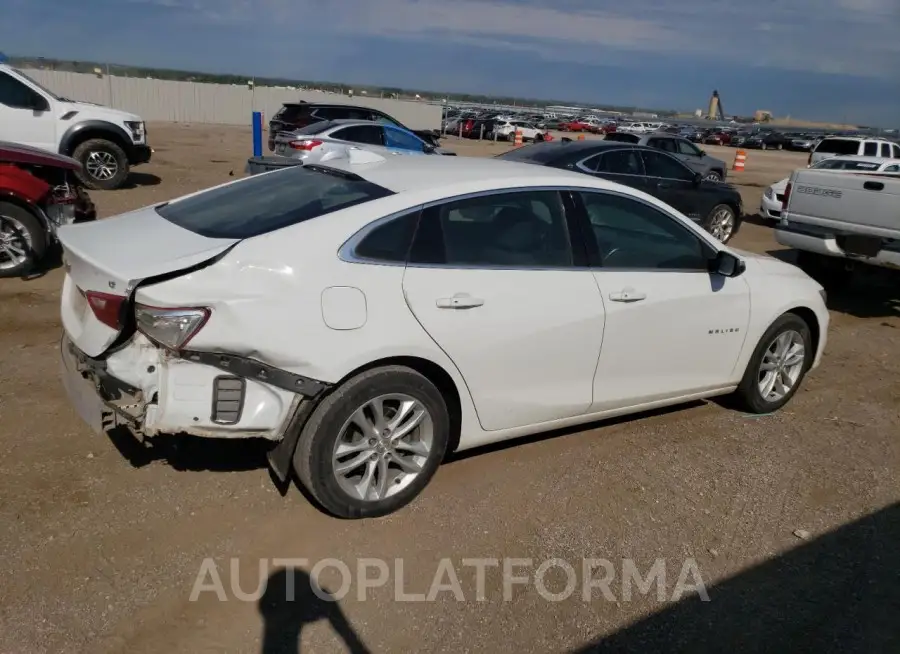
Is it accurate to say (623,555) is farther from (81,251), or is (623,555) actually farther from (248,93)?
(248,93)

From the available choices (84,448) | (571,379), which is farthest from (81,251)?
(571,379)

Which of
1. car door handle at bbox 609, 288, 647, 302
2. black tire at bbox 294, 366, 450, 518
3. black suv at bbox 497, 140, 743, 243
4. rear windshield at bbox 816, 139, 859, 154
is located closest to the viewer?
black tire at bbox 294, 366, 450, 518

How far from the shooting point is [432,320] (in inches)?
134

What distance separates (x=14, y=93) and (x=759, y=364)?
1241 cm

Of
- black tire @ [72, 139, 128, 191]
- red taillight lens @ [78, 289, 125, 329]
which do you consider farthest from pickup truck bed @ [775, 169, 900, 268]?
black tire @ [72, 139, 128, 191]

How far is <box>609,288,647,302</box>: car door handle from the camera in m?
3.98

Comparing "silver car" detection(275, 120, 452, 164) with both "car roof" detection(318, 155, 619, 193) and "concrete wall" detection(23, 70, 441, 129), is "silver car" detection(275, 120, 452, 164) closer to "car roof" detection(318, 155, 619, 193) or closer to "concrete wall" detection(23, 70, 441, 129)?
"car roof" detection(318, 155, 619, 193)

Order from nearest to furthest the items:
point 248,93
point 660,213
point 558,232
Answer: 1. point 558,232
2. point 660,213
3. point 248,93

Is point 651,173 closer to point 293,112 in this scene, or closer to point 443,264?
point 443,264

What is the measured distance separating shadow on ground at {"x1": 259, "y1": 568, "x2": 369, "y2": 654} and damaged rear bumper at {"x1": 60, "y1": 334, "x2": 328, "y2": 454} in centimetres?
61

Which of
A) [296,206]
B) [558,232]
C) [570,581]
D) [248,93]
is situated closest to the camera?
[570,581]

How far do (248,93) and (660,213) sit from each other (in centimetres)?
3905

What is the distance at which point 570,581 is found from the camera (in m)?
3.24

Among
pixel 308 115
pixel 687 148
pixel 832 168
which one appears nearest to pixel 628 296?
pixel 832 168
